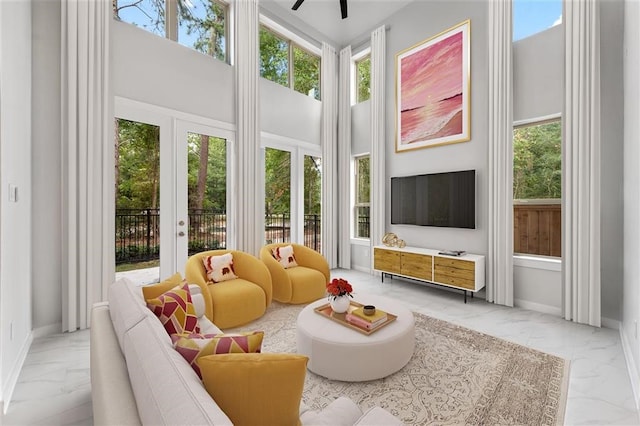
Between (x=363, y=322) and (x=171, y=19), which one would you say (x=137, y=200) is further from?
(x=363, y=322)

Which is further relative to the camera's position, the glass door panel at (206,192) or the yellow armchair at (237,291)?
the glass door panel at (206,192)

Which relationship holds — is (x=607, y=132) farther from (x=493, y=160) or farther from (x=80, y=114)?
(x=80, y=114)

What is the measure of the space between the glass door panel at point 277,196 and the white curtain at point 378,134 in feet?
5.01

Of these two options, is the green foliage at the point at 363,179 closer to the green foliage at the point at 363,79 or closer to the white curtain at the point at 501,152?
the green foliage at the point at 363,79

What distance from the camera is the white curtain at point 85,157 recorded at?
9.48 feet

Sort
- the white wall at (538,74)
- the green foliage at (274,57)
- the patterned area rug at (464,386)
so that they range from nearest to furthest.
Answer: the patterned area rug at (464,386)
the white wall at (538,74)
the green foliage at (274,57)

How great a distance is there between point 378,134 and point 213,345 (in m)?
4.61

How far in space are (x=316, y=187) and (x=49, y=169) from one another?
383cm

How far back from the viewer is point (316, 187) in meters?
5.67

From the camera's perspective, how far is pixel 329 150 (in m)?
5.65

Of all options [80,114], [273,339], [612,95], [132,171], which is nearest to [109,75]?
[80,114]

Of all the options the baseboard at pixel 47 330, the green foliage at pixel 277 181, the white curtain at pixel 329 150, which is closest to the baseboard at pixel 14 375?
the baseboard at pixel 47 330

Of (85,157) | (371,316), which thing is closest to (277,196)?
(85,157)

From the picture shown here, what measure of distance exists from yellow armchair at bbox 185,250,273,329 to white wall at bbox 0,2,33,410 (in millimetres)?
1265
